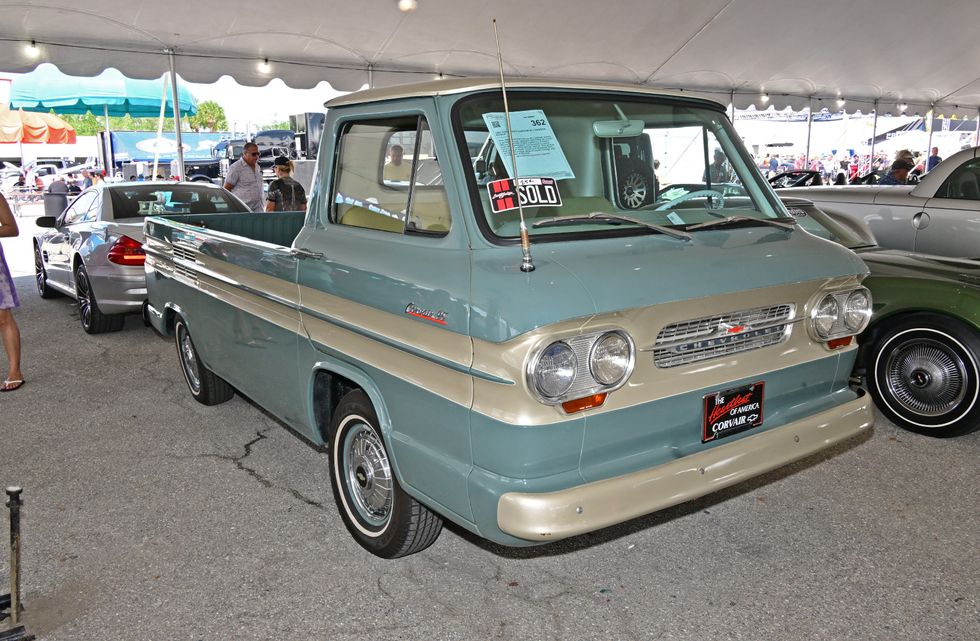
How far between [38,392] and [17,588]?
371 cm

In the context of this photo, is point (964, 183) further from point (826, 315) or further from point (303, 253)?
point (303, 253)

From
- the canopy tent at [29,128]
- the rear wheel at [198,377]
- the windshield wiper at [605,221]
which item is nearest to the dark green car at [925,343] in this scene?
the windshield wiper at [605,221]

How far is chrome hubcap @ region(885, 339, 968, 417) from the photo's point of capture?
15.6 ft

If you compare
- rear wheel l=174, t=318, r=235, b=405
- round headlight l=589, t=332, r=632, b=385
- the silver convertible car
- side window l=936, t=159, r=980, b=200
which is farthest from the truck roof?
the silver convertible car

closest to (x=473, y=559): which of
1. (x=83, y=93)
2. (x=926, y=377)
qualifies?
(x=926, y=377)

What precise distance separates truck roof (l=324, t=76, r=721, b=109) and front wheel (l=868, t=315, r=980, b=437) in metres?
2.34

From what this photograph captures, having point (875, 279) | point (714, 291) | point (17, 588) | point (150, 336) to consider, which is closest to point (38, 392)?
point (150, 336)

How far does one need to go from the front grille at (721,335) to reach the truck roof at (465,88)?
1188mm

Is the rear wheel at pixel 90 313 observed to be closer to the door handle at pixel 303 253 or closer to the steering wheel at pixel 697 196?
the door handle at pixel 303 253

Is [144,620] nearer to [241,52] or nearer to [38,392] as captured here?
[38,392]

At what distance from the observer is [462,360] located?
261cm

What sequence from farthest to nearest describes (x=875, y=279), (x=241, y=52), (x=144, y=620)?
(x=241, y=52) → (x=875, y=279) → (x=144, y=620)

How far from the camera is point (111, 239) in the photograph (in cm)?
752

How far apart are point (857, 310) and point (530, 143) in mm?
1571
